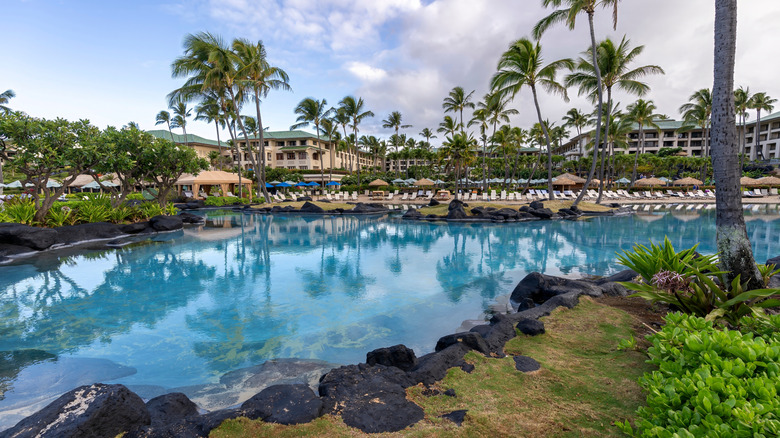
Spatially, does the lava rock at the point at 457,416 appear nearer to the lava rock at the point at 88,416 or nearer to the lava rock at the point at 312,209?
the lava rock at the point at 88,416

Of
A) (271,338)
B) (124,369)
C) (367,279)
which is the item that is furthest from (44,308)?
(367,279)

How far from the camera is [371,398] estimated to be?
2854 millimetres

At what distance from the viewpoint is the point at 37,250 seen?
11516mm

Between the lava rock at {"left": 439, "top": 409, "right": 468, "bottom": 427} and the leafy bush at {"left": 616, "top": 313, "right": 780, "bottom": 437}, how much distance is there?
976 millimetres

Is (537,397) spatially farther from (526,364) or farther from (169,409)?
(169,409)

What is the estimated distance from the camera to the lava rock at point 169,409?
270 cm

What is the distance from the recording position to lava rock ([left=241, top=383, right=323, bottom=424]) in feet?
8.33

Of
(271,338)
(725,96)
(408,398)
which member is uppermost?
(725,96)

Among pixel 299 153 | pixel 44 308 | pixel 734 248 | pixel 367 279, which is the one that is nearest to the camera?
pixel 734 248

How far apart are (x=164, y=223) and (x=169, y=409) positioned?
1635cm

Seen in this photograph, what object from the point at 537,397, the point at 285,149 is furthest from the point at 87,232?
the point at 285,149

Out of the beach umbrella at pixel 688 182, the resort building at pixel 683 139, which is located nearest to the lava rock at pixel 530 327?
the beach umbrella at pixel 688 182

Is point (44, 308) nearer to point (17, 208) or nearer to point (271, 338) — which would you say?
point (271, 338)

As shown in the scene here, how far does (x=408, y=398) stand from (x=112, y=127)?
1730 centimetres
